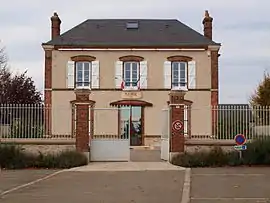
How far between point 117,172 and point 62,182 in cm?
363

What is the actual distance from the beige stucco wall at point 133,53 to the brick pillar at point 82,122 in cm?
1485

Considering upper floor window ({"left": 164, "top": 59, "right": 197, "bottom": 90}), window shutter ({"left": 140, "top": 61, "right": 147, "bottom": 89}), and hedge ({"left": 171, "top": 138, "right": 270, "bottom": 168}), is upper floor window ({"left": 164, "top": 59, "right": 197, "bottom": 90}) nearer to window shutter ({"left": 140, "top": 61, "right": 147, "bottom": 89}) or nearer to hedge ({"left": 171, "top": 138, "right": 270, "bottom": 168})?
window shutter ({"left": 140, "top": 61, "right": 147, "bottom": 89})

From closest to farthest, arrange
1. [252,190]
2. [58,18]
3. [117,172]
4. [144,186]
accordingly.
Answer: [252,190] < [144,186] < [117,172] < [58,18]

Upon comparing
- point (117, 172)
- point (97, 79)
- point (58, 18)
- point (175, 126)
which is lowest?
point (117, 172)

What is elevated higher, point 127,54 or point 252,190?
point 127,54

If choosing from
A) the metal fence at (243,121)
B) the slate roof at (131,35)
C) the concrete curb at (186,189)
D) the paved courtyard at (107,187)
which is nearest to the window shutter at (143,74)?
the slate roof at (131,35)

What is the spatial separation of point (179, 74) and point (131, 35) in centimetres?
432

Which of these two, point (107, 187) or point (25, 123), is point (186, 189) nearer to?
point (107, 187)

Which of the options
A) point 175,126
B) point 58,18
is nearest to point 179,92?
point 175,126

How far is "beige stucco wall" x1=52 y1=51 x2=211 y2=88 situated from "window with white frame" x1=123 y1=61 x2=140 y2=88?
698mm

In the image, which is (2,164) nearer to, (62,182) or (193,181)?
(62,182)

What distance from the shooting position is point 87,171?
20156mm

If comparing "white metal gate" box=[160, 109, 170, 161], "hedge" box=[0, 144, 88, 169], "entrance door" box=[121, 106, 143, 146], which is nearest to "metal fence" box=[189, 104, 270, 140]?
"white metal gate" box=[160, 109, 170, 161]

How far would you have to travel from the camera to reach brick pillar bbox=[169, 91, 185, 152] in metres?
22.8
